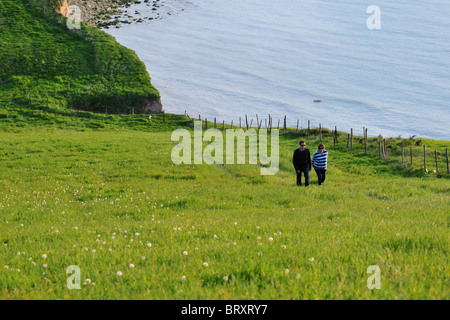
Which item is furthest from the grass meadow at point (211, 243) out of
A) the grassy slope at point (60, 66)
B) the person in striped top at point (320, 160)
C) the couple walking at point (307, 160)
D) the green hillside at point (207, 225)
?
the grassy slope at point (60, 66)

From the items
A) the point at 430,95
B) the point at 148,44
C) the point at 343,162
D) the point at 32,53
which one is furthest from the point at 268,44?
the point at 343,162

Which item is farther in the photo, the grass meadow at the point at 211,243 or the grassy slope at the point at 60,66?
the grassy slope at the point at 60,66

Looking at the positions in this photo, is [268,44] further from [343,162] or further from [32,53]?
[343,162]

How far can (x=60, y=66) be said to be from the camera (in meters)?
72.8

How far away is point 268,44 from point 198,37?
2759 centimetres

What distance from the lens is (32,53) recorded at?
243 feet

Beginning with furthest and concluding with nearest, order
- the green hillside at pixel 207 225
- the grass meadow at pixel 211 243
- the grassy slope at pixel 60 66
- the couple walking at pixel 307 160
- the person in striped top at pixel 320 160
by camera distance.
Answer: the grassy slope at pixel 60 66 < the person in striped top at pixel 320 160 < the couple walking at pixel 307 160 < the green hillside at pixel 207 225 < the grass meadow at pixel 211 243

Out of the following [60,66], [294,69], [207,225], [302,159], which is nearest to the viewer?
[207,225]

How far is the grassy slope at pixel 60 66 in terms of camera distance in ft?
210

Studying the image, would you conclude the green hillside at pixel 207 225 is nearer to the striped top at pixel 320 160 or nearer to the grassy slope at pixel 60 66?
the striped top at pixel 320 160

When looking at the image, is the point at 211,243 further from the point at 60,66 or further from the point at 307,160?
the point at 60,66

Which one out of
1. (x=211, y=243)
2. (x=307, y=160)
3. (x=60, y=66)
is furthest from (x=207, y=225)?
(x=60, y=66)

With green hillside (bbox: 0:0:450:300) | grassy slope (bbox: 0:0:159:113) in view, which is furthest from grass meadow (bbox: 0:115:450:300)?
grassy slope (bbox: 0:0:159:113)

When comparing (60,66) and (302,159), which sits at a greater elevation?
(60,66)
